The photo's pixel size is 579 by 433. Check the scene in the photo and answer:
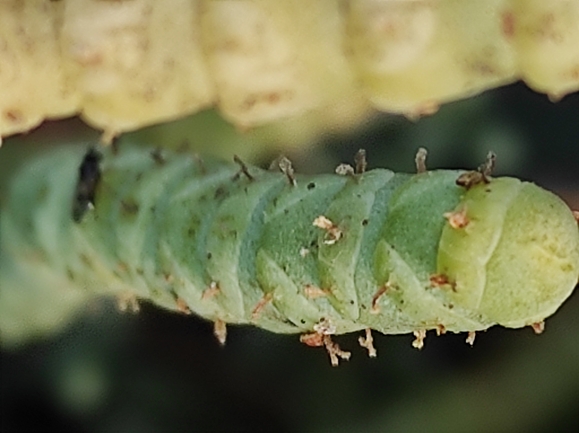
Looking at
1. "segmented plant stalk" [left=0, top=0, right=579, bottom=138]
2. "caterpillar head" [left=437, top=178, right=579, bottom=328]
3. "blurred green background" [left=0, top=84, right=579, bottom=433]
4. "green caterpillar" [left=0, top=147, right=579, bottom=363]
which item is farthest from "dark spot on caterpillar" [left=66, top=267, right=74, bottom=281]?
"caterpillar head" [left=437, top=178, right=579, bottom=328]

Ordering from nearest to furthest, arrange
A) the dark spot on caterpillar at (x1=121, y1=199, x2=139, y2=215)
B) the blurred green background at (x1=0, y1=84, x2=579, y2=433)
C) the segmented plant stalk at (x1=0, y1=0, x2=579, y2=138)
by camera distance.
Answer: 1. the segmented plant stalk at (x1=0, y1=0, x2=579, y2=138)
2. the dark spot on caterpillar at (x1=121, y1=199, x2=139, y2=215)
3. the blurred green background at (x1=0, y1=84, x2=579, y2=433)

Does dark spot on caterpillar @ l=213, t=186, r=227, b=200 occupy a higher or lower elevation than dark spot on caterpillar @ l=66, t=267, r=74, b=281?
higher

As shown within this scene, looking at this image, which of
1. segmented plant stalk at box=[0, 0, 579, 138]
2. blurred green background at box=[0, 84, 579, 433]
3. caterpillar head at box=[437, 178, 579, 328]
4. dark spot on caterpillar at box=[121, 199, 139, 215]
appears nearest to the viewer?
caterpillar head at box=[437, 178, 579, 328]

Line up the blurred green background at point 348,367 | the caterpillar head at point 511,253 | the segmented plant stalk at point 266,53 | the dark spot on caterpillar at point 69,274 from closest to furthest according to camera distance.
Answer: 1. the caterpillar head at point 511,253
2. the segmented plant stalk at point 266,53
3. the dark spot on caterpillar at point 69,274
4. the blurred green background at point 348,367

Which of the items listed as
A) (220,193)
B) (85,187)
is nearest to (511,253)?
(220,193)

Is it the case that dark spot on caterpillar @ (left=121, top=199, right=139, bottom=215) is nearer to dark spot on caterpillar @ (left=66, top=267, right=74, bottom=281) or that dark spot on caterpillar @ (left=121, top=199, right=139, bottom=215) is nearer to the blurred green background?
dark spot on caterpillar @ (left=66, top=267, right=74, bottom=281)

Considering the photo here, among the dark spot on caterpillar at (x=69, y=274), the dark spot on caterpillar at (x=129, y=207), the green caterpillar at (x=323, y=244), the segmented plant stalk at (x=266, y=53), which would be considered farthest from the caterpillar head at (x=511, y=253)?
the dark spot on caterpillar at (x=69, y=274)

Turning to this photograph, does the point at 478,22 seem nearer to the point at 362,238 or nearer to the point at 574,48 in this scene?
the point at 574,48

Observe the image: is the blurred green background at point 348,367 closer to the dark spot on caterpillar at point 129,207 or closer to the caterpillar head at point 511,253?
the dark spot on caterpillar at point 129,207
